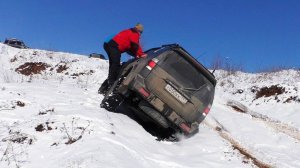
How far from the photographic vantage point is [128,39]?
10297 mm

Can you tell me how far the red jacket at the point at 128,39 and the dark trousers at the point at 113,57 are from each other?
11 centimetres

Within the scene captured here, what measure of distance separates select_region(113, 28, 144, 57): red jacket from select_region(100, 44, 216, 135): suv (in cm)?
94

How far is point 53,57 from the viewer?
1098 inches

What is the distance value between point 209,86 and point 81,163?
14.2 ft

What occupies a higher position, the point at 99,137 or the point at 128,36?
the point at 128,36

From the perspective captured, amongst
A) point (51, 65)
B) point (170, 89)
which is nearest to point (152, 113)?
point (170, 89)

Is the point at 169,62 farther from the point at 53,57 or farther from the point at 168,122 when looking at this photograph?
the point at 53,57

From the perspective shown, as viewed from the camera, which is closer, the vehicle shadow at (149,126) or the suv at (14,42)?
the vehicle shadow at (149,126)

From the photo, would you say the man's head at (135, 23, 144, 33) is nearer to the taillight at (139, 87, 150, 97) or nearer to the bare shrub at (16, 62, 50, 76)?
the taillight at (139, 87, 150, 97)

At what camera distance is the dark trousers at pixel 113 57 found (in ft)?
33.9

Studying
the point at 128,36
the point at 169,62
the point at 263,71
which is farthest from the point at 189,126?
the point at 263,71

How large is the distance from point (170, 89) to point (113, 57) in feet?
6.62

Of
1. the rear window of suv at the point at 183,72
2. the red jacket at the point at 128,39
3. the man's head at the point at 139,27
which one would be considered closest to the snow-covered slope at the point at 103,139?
the rear window of suv at the point at 183,72

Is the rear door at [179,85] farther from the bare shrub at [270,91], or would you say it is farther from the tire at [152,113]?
the bare shrub at [270,91]
